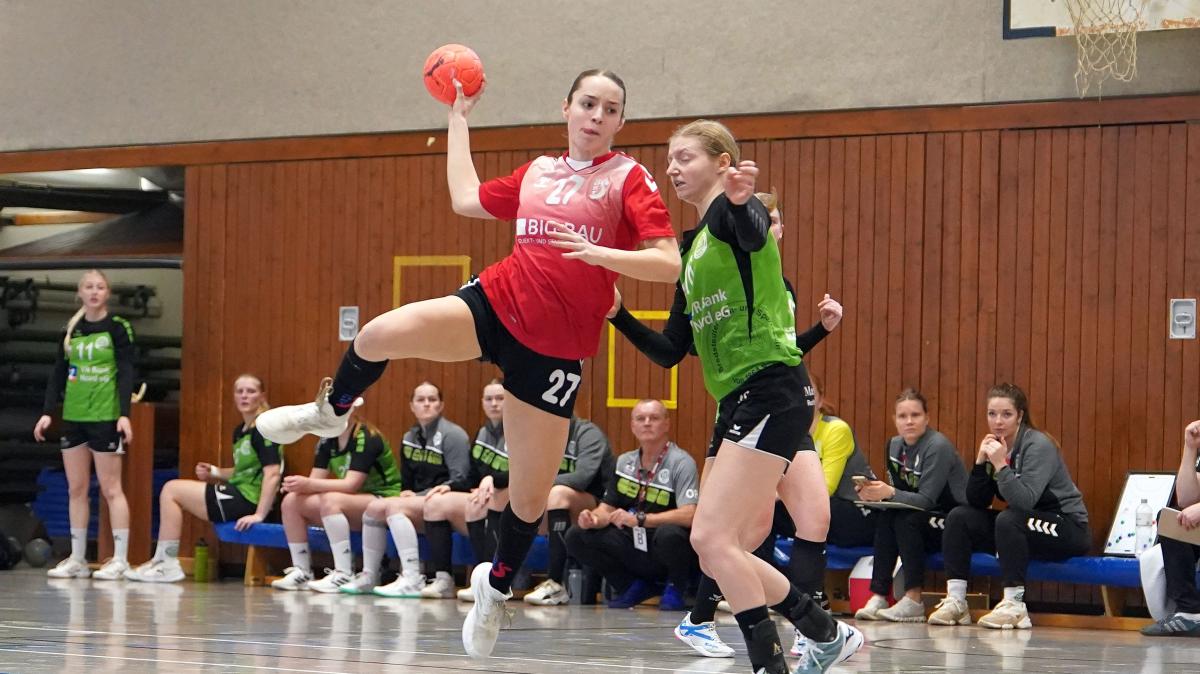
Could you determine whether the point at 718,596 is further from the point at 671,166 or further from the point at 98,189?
the point at 98,189

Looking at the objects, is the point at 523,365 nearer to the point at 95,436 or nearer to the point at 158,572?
the point at 158,572

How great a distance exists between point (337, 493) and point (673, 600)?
2759 mm

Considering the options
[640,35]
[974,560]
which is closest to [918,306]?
[974,560]

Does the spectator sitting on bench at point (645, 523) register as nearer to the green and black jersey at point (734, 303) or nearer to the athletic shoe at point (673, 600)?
the athletic shoe at point (673, 600)

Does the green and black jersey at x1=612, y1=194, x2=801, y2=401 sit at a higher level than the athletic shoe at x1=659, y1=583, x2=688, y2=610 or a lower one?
higher

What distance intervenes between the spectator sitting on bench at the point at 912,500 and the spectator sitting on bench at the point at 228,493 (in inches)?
187

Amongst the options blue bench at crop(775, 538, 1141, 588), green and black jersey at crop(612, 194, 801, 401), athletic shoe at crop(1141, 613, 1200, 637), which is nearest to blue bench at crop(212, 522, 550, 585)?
blue bench at crop(775, 538, 1141, 588)

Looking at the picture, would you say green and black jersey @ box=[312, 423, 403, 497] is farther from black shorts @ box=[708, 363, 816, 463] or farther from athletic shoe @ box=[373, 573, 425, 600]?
black shorts @ box=[708, 363, 816, 463]

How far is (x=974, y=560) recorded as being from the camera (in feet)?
31.7

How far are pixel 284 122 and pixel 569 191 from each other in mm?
7449

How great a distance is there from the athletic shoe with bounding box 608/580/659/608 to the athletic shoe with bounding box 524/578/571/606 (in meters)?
0.35

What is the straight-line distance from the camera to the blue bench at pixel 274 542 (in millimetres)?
11109

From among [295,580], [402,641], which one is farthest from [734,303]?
[295,580]

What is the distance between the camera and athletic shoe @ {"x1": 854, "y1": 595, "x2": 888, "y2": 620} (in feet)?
31.1
